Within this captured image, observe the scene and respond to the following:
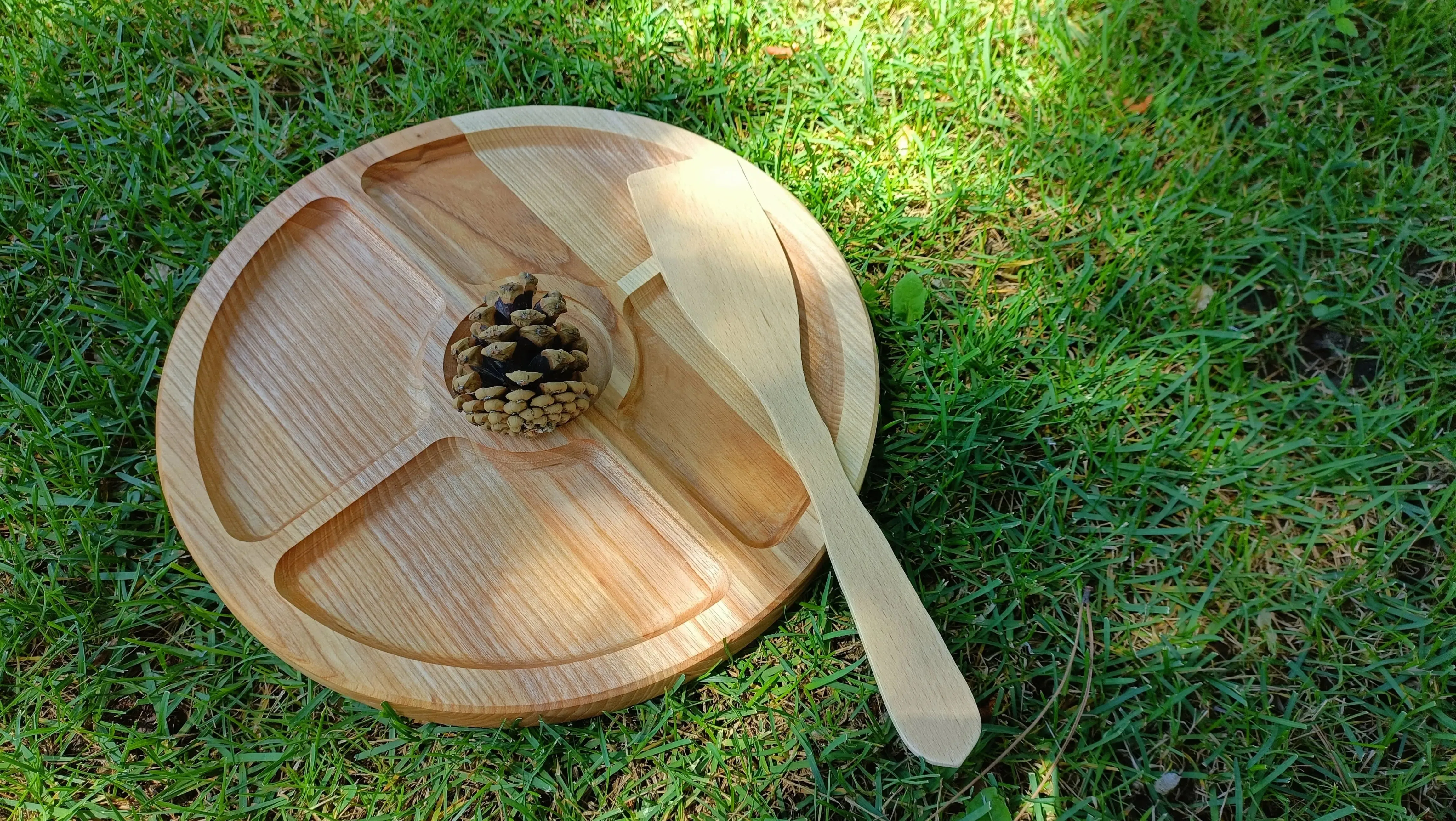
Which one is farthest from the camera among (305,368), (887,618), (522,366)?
(305,368)

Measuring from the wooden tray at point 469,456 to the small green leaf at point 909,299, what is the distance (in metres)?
0.30

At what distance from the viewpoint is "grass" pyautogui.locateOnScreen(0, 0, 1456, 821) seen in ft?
4.92

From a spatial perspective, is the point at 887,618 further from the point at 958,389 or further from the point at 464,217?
the point at 464,217

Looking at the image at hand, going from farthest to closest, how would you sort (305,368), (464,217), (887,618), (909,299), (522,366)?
(909,299), (464,217), (305,368), (522,366), (887,618)

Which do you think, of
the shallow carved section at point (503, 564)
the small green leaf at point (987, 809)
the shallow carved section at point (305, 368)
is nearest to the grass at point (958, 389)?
the small green leaf at point (987, 809)

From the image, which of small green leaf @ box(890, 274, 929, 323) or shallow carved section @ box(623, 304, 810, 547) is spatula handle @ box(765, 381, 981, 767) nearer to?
shallow carved section @ box(623, 304, 810, 547)

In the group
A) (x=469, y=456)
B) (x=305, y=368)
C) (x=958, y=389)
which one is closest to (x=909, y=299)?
(x=958, y=389)

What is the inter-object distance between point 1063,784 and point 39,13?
2.82 meters

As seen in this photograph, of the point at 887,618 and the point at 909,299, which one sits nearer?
the point at 887,618

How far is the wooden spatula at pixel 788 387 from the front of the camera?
4.18 ft

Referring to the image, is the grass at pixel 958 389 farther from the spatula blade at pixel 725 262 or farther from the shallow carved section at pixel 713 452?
the spatula blade at pixel 725 262

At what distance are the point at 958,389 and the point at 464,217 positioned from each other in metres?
0.99

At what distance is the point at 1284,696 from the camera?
157 cm

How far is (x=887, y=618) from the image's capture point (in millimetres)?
1321
